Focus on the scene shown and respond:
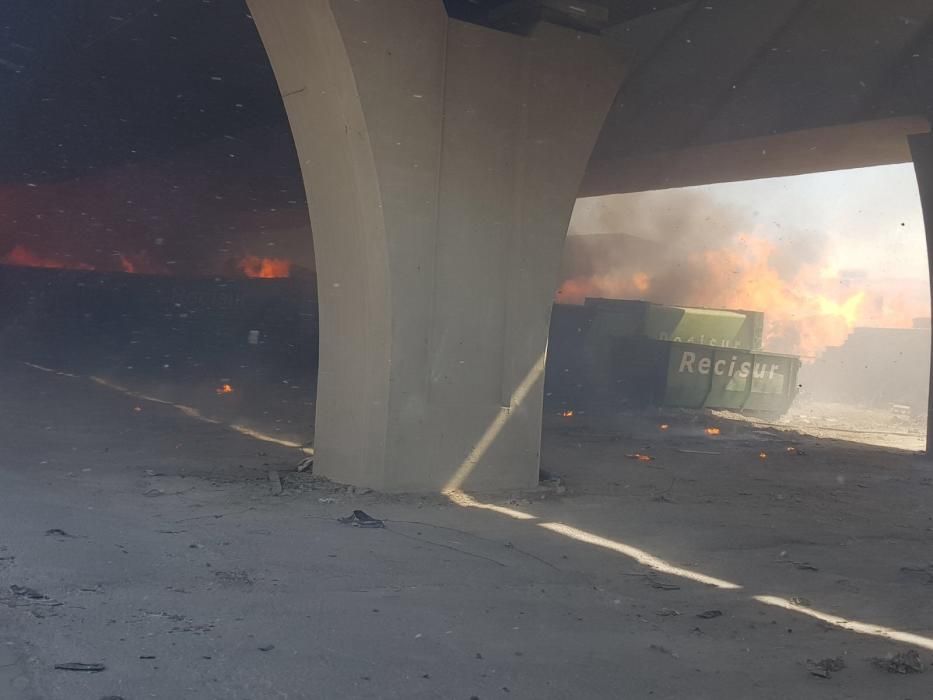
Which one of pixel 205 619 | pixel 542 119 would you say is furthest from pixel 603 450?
pixel 205 619

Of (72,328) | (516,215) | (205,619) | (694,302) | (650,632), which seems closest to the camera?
(205,619)

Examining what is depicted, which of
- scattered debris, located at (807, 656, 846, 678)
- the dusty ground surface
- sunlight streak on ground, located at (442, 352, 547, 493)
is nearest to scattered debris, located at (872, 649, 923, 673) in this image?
the dusty ground surface

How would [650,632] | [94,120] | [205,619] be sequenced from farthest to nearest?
1. [94,120]
2. [650,632]
3. [205,619]

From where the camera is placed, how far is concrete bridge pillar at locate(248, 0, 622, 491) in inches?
287

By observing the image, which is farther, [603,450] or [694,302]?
[694,302]

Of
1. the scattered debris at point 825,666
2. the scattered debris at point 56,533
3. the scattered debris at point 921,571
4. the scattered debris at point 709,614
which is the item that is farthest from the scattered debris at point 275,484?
the scattered debris at point 921,571

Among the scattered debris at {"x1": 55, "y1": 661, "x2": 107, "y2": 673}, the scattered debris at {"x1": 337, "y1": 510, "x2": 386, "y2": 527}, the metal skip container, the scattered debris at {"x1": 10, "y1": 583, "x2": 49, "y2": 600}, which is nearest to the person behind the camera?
the scattered debris at {"x1": 55, "y1": 661, "x2": 107, "y2": 673}

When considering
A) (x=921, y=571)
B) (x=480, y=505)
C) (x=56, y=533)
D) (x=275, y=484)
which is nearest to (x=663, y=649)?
(x=921, y=571)

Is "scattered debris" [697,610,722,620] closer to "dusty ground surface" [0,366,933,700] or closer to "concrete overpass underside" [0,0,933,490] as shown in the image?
"dusty ground surface" [0,366,933,700]

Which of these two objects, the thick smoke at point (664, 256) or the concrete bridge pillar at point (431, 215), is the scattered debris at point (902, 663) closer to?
the concrete bridge pillar at point (431, 215)

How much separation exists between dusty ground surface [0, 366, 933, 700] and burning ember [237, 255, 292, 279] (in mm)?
16216

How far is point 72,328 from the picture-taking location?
788 inches

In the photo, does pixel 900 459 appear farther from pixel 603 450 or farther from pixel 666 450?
pixel 603 450

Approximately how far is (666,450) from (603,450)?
3.53ft
